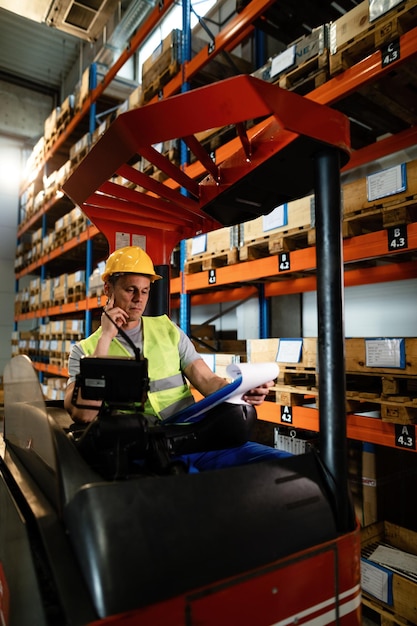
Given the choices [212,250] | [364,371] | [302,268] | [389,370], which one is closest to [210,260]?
[212,250]

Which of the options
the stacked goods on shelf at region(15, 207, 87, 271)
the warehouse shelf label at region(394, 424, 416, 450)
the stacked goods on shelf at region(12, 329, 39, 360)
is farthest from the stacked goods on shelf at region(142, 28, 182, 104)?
the stacked goods on shelf at region(12, 329, 39, 360)

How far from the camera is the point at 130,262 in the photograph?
244 centimetres

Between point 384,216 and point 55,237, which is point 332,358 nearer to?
point 384,216

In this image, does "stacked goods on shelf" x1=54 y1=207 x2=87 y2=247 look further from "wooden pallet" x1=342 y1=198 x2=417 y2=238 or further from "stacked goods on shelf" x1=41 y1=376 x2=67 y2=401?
"wooden pallet" x1=342 y1=198 x2=417 y2=238

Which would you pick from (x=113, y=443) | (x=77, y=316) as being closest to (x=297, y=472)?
(x=113, y=443)

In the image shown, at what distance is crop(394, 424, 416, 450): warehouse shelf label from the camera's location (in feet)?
8.09

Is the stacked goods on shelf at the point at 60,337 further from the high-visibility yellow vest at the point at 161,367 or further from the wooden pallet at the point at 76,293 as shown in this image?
the high-visibility yellow vest at the point at 161,367

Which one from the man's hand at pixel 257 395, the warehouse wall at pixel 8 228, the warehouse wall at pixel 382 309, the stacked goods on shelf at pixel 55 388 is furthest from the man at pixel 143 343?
the warehouse wall at pixel 8 228

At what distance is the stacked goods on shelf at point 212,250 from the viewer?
A: 380 centimetres

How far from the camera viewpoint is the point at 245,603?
114 cm

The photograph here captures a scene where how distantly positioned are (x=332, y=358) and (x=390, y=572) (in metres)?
2.04

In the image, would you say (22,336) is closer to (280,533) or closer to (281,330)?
(281,330)

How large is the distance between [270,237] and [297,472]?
7.83 feet

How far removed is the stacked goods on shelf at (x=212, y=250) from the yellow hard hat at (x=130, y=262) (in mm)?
1372
